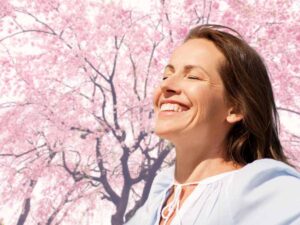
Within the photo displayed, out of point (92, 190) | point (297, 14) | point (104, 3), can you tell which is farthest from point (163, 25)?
point (92, 190)

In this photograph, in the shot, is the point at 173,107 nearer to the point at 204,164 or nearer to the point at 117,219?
the point at 204,164

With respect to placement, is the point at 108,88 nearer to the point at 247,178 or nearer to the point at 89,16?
the point at 89,16

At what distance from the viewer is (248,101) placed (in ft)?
3.64

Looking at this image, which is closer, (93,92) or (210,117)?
(210,117)

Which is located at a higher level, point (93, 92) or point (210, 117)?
point (93, 92)

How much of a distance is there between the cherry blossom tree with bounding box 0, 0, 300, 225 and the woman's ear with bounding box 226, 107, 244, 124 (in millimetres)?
2412

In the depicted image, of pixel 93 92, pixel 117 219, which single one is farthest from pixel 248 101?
pixel 93 92

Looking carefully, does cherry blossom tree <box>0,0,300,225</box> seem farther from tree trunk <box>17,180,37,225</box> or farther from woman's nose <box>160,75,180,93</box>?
woman's nose <box>160,75,180,93</box>

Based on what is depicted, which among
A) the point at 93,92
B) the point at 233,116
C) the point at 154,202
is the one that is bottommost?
the point at 154,202

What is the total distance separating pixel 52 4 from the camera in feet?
12.5

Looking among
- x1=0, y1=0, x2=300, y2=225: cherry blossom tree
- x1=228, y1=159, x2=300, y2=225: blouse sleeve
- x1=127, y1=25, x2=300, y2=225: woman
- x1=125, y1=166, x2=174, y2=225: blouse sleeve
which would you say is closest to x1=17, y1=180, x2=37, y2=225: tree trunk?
x1=0, y1=0, x2=300, y2=225: cherry blossom tree

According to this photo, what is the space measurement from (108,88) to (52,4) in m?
0.72

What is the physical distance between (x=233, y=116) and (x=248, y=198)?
0.75ft

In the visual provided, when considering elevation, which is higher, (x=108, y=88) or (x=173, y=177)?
(x=108, y=88)
